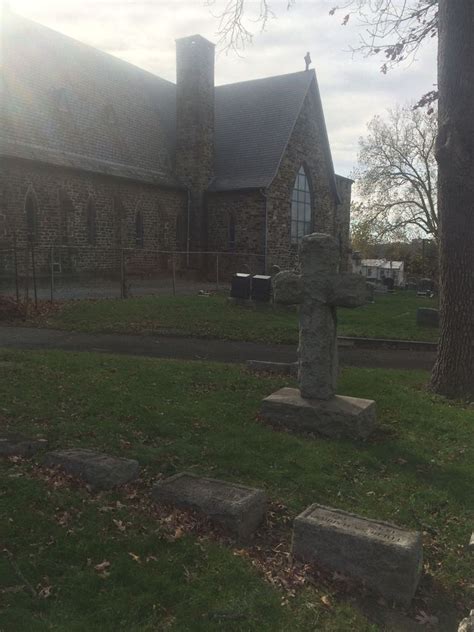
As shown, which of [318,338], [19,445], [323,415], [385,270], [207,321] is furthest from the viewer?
[385,270]

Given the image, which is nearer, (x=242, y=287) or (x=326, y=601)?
(x=326, y=601)

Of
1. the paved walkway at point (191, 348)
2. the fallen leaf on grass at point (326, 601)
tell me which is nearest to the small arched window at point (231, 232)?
the paved walkway at point (191, 348)

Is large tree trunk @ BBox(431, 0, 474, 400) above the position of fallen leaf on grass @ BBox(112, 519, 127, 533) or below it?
above

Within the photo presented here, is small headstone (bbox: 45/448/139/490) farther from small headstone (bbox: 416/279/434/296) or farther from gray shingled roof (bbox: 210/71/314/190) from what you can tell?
small headstone (bbox: 416/279/434/296)

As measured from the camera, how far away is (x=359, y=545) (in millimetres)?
3514

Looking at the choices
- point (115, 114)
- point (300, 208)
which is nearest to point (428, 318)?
point (300, 208)

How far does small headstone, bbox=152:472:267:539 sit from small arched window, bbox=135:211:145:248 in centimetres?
2408

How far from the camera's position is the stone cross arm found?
6.08 m

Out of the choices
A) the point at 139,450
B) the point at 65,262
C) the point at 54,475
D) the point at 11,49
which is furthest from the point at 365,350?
the point at 11,49

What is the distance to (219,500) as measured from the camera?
412 centimetres

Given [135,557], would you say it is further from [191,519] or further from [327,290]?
[327,290]

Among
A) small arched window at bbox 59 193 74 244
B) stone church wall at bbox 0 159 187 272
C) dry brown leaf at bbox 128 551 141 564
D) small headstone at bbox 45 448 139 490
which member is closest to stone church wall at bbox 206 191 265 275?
stone church wall at bbox 0 159 187 272

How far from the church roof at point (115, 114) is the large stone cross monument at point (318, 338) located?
57.9 ft

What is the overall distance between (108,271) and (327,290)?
20833mm
